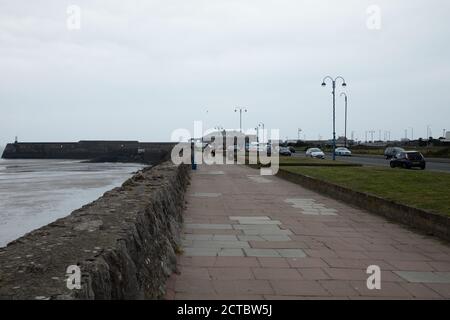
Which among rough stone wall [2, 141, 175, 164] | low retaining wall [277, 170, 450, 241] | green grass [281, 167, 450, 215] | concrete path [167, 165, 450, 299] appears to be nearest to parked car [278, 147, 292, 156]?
green grass [281, 167, 450, 215]

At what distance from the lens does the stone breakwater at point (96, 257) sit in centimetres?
328

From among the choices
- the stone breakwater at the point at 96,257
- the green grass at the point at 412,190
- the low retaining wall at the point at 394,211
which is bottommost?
the low retaining wall at the point at 394,211

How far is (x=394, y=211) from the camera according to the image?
38.1 feet

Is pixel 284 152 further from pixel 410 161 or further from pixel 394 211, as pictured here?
pixel 394 211

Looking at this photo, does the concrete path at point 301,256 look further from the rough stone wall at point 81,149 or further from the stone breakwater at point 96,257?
the rough stone wall at point 81,149

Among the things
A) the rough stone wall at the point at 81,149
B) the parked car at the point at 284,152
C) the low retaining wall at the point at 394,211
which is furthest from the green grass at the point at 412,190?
the rough stone wall at the point at 81,149

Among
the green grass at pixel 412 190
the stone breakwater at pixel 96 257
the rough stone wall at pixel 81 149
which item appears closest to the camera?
the stone breakwater at pixel 96 257

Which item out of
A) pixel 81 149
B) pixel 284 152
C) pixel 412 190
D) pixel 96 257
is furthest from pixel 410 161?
pixel 81 149

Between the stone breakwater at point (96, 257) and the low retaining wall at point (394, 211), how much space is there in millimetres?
5250

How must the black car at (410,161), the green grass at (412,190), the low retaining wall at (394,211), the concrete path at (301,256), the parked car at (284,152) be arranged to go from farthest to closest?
the parked car at (284,152)
the black car at (410,161)
the green grass at (412,190)
the low retaining wall at (394,211)
the concrete path at (301,256)

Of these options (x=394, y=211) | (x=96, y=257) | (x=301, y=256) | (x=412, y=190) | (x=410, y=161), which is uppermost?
(x=96, y=257)

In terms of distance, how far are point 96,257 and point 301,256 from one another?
182 inches

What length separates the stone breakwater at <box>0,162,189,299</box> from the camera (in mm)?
3279

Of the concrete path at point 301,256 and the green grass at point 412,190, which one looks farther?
the green grass at point 412,190
